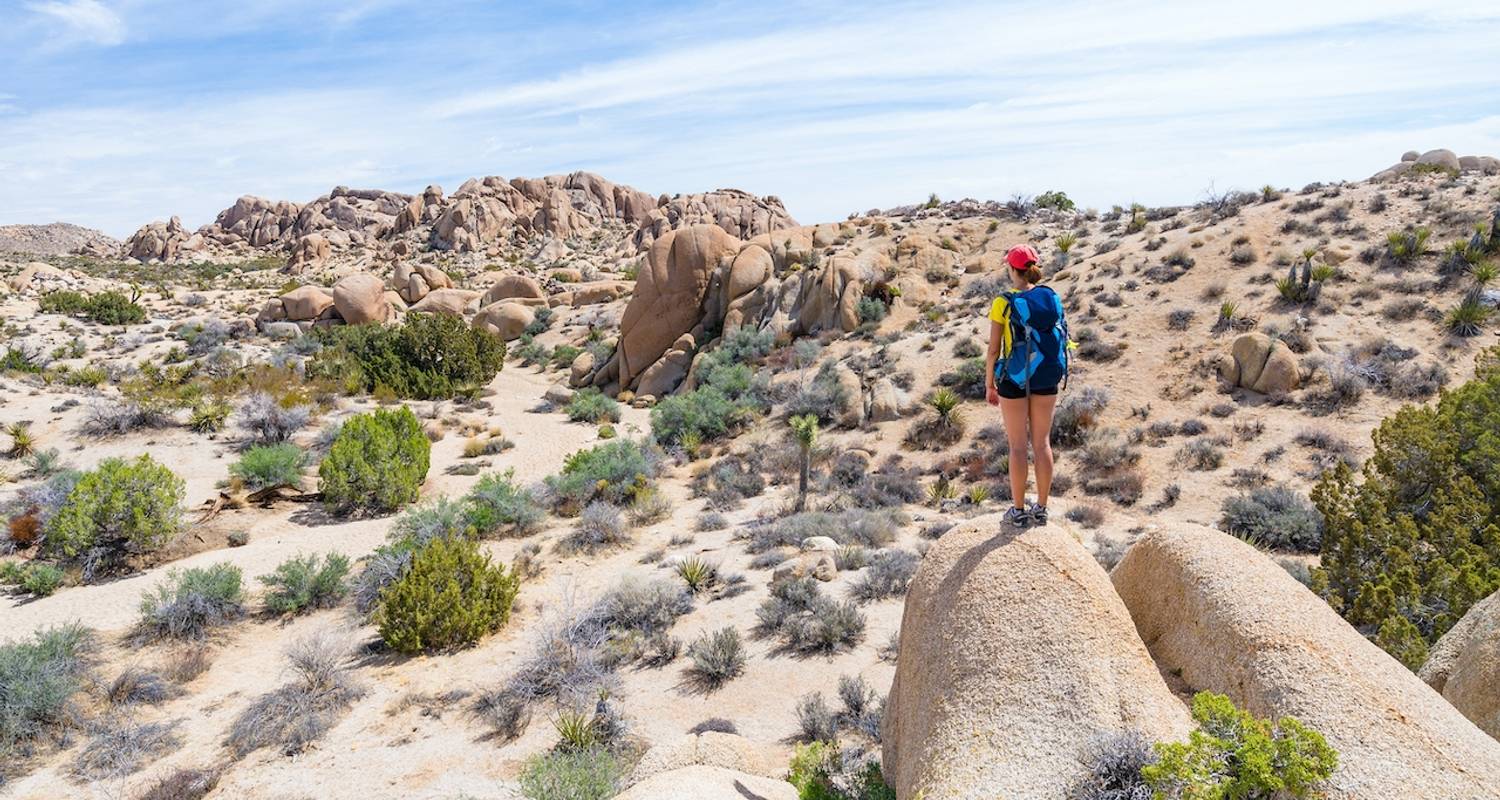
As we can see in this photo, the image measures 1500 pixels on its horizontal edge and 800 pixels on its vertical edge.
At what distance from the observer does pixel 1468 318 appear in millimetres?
17047

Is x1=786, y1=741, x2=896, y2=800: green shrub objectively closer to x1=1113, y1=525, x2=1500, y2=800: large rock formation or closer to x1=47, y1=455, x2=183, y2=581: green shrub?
→ x1=1113, y1=525, x2=1500, y2=800: large rock formation

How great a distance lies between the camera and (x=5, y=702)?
25.6 feet

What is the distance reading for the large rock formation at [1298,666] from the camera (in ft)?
9.93

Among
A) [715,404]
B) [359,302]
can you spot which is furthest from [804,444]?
[359,302]

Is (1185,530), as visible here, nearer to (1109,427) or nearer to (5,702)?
(5,702)

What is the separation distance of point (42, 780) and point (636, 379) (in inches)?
886

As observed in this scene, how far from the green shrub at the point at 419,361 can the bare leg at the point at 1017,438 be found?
927 inches

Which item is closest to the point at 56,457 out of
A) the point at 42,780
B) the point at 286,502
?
the point at 286,502

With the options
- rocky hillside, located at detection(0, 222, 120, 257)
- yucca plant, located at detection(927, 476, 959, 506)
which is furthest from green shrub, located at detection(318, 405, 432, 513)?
rocky hillside, located at detection(0, 222, 120, 257)

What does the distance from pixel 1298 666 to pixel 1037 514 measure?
1452 millimetres

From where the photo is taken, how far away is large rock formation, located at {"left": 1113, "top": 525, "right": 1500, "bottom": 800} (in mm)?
3025

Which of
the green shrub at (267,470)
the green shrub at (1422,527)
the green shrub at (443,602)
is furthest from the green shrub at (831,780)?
the green shrub at (267,470)

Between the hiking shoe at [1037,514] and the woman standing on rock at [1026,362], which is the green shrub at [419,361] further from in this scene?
the hiking shoe at [1037,514]

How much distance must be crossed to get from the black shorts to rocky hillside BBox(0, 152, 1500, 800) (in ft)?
2.70
